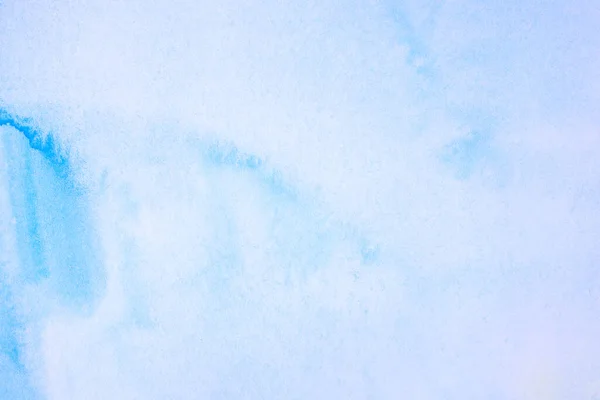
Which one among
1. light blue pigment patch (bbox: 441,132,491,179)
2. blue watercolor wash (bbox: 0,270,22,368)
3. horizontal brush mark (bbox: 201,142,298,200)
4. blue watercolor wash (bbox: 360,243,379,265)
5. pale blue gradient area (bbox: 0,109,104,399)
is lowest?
blue watercolor wash (bbox: 0,270,22,368)

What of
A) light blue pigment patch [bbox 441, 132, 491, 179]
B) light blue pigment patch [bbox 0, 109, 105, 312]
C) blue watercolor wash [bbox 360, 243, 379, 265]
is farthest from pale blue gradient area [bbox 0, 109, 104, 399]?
light blue pigment patch [bbox 441, 132, 491, 179]

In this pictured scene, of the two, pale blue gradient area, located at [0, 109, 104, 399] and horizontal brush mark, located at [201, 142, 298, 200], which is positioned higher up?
horizontal brush mark, located at [201, 142, 298, 200]

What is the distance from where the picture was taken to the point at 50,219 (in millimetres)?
837

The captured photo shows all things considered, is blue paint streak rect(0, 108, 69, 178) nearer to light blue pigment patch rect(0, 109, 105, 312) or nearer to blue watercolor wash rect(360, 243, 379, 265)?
light blue pigment patch rect(0, 109, 105, 312)

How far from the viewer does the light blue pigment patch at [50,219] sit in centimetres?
83

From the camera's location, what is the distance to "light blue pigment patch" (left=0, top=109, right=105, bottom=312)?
32.5 inches

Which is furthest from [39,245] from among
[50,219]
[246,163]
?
[246,163]

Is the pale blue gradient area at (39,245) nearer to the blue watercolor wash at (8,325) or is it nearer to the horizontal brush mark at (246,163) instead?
the blue watercolor wash at (8,325)

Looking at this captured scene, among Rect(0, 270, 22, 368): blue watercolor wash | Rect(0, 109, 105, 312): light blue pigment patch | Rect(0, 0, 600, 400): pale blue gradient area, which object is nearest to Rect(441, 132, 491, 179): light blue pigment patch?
Rect(0, 0, 600, 400): pale blue gradient area

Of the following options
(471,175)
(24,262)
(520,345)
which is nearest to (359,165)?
(471,175)

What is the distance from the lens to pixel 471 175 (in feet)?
2.98

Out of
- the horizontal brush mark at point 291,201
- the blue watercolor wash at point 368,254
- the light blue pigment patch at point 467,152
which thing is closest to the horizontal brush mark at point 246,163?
the horizontal brush mark at point 291,201

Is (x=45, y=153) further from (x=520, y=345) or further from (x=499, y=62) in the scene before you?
(x=520, y=345)

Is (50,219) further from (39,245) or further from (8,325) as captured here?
(8,325)
